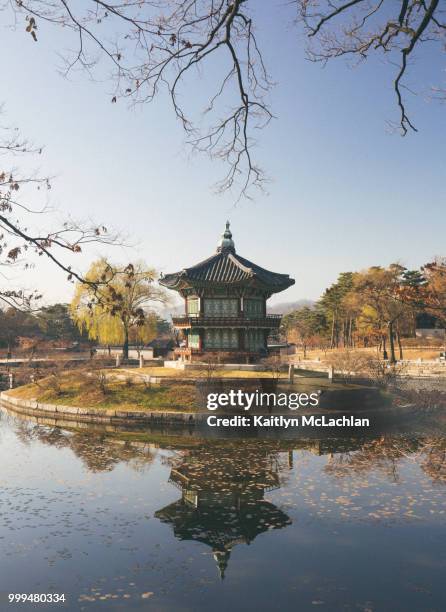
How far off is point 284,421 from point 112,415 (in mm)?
9344

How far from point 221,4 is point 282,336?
8990 cm

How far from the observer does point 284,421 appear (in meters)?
24.0

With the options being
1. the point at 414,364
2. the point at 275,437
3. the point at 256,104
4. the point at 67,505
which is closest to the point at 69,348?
the point at 414,364

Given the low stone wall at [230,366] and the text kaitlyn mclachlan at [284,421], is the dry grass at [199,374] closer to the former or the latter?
the low stone wall at [230,366]

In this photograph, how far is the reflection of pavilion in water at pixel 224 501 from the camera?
36.4 feet

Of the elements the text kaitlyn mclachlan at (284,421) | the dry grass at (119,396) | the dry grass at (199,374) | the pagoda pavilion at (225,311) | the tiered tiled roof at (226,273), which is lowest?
the text kaitlyn mclachlan at (284,421)

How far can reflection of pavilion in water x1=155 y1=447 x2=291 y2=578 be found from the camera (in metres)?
11.1

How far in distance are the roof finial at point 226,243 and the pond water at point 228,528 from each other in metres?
24.8

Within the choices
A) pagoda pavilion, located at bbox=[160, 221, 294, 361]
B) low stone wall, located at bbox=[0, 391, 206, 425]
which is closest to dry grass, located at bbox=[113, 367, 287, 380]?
pagoda pavilion, located at bbox=[160, 221, 294, 361]

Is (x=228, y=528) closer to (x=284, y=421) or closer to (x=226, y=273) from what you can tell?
(x=284, y=421)

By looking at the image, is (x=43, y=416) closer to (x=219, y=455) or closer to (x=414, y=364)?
(x=219, y=455)

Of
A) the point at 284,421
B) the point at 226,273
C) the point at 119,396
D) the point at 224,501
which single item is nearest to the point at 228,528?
the point at 224,501

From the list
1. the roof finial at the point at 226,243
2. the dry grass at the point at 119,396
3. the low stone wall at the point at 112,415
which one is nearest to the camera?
the low stone wall at the point at 112,415

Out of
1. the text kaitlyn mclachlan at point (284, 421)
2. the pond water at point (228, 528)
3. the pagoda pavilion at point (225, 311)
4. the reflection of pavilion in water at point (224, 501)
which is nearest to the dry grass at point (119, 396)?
the text kaitlyn mclachlan at point (284, 421)
